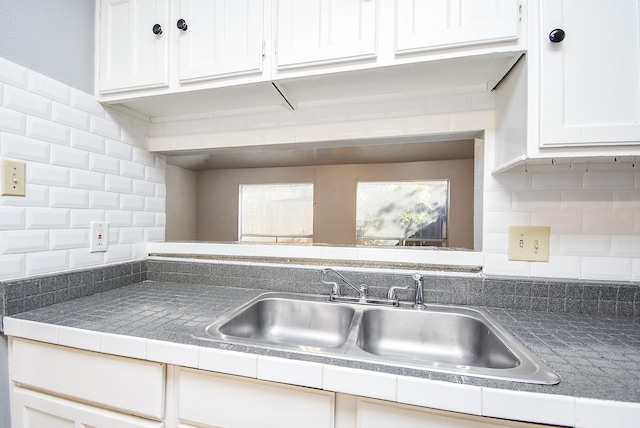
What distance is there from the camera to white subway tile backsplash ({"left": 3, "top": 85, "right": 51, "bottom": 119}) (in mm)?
834

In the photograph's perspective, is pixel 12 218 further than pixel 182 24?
No

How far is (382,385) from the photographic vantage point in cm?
54

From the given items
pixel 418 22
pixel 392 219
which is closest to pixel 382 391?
pixel 418 22

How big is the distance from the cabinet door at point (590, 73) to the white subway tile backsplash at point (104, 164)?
1563mm

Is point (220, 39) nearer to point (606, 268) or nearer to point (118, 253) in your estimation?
point (118, 253)

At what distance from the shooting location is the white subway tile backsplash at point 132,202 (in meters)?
1.20

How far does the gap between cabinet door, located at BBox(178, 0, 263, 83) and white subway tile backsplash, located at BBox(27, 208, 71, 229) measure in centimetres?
66

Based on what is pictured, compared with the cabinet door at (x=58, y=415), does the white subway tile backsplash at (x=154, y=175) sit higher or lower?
higher

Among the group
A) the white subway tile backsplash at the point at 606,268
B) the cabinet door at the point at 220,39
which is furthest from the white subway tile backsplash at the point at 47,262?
the white subway tile backsplash at the point at 606,268

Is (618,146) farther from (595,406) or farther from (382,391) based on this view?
(382,391)

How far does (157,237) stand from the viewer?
4.52 ft

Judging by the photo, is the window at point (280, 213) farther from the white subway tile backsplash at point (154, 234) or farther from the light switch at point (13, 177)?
the light switch at point (13, 177)

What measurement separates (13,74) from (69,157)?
0.28 meters

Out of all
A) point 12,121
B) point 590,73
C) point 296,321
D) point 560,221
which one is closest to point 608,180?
point 560,221
